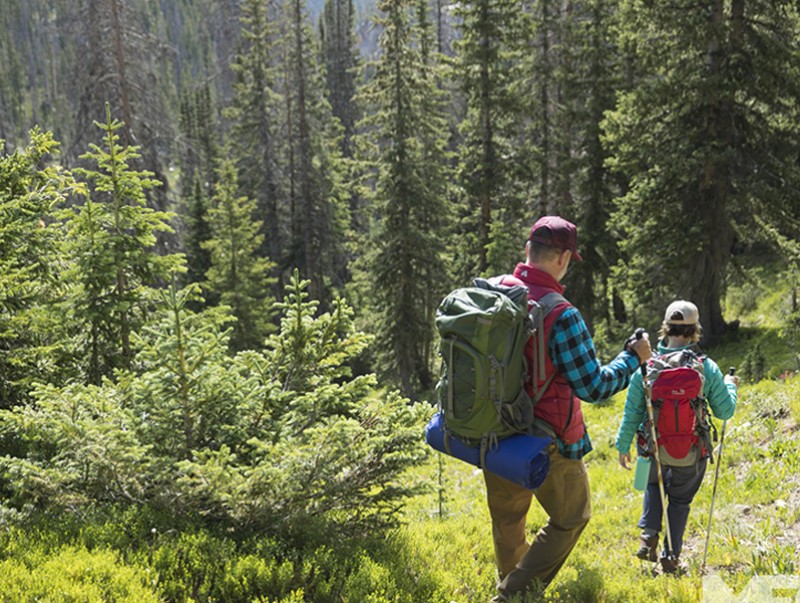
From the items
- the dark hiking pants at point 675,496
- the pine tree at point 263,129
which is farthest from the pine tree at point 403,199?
the dark hiking pants at point 675,496

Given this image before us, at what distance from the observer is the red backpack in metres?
4.48

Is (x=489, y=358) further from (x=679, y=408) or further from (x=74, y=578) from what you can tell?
(x=74, y=578)

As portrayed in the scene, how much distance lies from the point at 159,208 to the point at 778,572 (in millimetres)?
19303

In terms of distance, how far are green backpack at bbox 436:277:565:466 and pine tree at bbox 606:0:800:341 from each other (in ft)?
39.5

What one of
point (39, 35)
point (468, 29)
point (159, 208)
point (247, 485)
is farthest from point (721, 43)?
point (39, 35)

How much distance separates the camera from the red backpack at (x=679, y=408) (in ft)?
14.7

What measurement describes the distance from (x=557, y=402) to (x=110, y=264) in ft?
20.6

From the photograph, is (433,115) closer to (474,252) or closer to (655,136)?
(474,252)

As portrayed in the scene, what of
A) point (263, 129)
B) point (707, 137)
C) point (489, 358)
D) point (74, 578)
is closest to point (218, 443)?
point (74, 578)

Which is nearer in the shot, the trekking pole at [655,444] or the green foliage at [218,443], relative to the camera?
the green foliage at [218,443]

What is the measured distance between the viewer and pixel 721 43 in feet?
43.9

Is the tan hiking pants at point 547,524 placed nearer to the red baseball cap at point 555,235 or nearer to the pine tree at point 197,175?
the red baseball cap at point 555,235

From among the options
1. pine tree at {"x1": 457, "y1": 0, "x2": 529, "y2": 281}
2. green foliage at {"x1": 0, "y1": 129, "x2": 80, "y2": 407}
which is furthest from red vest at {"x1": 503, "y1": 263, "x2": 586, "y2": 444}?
pine tree at {"x1": 457, "y1": 0, "x2": 529, "y2": 281}

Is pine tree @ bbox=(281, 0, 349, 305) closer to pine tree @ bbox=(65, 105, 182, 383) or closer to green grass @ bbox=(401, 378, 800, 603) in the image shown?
pine tree @ bbox=(65, 105, 182, 383)
